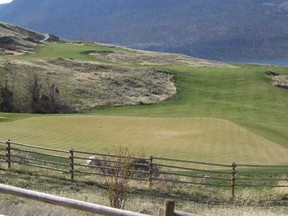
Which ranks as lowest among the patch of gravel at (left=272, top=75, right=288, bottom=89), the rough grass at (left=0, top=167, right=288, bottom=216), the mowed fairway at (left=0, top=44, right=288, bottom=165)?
the patch of gravel at (left=272, top=75, right=288, bottom=89)

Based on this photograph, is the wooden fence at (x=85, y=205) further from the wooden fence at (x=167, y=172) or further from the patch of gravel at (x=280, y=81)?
the patch of gravel at (x=280, y=81)

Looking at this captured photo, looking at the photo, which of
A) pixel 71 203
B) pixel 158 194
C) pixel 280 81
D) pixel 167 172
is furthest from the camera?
pixel 280 81

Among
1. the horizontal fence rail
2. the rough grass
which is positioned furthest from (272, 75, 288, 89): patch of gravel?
the horizontal fence rail

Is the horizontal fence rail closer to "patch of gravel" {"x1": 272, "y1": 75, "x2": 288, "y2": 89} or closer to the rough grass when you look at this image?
the rough grass

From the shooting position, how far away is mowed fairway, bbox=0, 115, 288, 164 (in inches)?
918

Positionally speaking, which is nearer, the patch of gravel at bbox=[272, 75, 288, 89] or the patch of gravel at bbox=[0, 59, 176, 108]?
the patch of gravel at bbox=[0, 59, 176, 108]

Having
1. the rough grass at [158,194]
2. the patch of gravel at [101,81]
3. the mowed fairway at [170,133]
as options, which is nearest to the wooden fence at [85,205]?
the rough grass at [158,194]

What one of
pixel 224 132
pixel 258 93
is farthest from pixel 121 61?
pixel 224 132

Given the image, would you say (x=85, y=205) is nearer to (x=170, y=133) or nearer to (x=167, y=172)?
(x=167, y=172)

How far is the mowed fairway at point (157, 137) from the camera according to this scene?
2331 centimetres

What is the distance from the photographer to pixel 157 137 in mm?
26875

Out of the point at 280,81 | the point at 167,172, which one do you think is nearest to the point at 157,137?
the point at 167,172

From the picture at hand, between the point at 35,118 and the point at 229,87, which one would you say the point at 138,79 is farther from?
the point at 35,118

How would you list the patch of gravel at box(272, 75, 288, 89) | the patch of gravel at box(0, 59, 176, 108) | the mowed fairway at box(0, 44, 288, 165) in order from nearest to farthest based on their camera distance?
1. the mowed fairway at box(0, 44, 288, 165)
2. the patch of gravel at box(0, 59, 176, 108)
3. the patch of gravel at box(272, 75, 288, 89)
